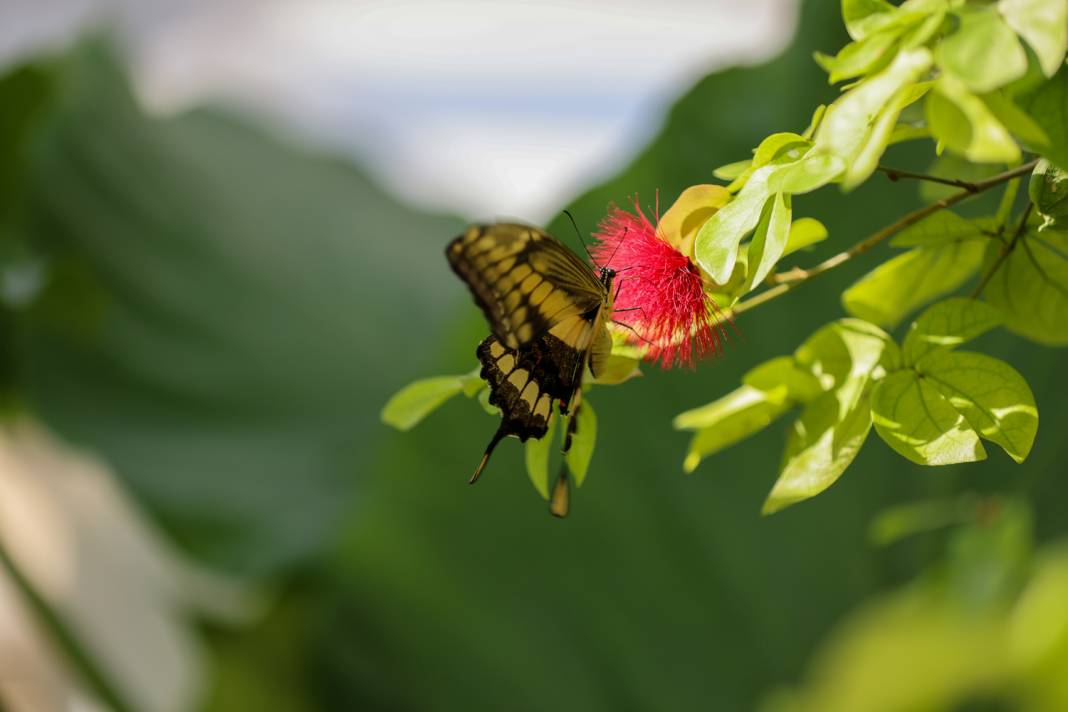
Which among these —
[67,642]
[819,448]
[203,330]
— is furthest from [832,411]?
[203,330]

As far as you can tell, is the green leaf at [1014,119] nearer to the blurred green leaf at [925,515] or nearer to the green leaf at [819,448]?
the green leaf at [819,448]

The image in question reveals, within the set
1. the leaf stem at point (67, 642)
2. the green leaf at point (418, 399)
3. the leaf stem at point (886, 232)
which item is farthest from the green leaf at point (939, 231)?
the leaf stem at point (67, 642)

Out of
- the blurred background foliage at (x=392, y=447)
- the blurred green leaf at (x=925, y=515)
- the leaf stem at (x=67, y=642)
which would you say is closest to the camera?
the blurred green leaf at (x=925, y=515)

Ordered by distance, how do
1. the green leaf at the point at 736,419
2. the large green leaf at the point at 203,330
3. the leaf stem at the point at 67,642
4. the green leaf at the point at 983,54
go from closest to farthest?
the green leaf at the point at 983,54, the green leaf at the point at 736,419, the leaf stem at the point at 67,642, the large green leaf at the point at 203,330

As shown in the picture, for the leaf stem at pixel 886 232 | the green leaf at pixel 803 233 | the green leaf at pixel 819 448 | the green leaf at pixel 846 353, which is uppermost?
the green leaf at pixel 803 233

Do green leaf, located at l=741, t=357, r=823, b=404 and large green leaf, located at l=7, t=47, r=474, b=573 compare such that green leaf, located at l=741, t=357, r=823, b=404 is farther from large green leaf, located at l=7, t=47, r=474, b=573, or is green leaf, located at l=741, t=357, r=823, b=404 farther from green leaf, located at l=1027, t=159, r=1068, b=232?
large green leaf, located at l=7, t=47, r=474, b=573

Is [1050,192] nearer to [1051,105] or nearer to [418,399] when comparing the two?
[1051,105]
